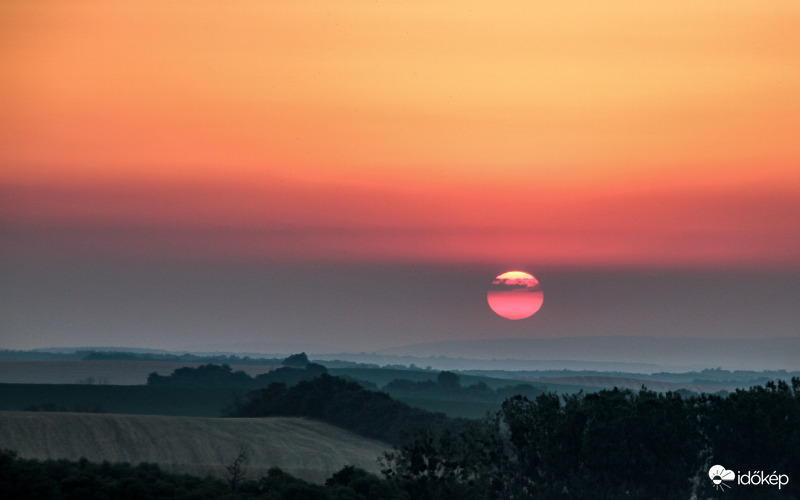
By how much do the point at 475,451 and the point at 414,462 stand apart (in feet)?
16.2

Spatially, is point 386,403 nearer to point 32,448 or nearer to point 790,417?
point 32,448

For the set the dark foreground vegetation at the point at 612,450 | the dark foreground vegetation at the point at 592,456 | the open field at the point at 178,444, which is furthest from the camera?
the open field at the point at 178,444

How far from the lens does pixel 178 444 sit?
419ft

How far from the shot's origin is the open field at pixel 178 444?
118 meters

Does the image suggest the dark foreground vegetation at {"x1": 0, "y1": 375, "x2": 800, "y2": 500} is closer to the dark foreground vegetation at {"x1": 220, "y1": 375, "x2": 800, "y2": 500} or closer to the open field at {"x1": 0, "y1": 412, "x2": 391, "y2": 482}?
the dark foreground vegetation at {"x1": 220, "y1": 375, "x2": 800, "y2": 500}

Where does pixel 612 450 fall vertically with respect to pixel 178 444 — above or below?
above

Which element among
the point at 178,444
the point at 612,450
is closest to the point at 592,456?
the point at 612,450

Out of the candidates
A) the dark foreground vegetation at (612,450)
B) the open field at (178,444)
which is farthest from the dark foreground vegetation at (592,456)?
the open field at (178,444)

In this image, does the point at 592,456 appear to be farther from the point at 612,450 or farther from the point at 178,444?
the point at 178,444

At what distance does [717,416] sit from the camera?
278 feet

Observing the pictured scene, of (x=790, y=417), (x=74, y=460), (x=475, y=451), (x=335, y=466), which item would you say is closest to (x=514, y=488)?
(x=475, y=451)

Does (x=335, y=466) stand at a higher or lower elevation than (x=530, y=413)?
lower

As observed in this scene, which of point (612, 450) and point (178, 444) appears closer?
point (612, 450)

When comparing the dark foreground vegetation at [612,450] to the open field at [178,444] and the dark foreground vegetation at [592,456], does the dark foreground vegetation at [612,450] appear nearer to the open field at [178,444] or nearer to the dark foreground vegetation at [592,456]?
the dark foreground vegetation at [592,456]
